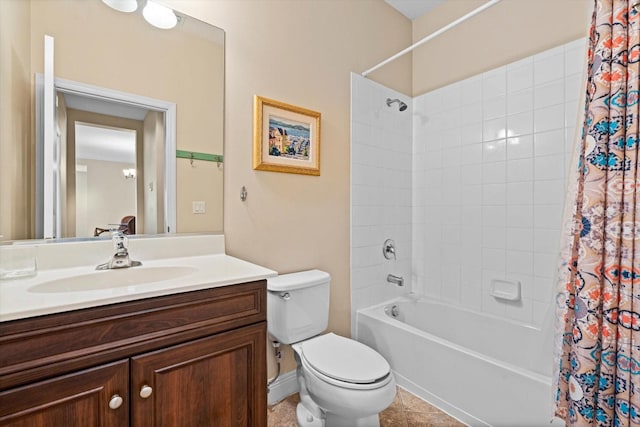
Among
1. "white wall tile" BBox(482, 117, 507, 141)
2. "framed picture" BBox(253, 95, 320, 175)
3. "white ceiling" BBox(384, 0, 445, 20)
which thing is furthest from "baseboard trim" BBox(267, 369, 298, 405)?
"white ceiling" BBox(384, 0, 445, 20)

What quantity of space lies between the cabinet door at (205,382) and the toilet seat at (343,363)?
34cm

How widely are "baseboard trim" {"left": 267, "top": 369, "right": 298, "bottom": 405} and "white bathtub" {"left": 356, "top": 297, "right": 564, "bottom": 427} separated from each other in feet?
1.81

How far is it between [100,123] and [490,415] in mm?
2225

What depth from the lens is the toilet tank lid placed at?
151cm

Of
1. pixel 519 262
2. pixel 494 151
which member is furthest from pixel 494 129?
pixel 519 262

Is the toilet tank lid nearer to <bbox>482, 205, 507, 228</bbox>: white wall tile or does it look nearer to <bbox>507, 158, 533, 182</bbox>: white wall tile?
<bbox>482, 205, 507, 228</bbox>: white wall tile

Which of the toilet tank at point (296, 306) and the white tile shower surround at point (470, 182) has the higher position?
the white tile shower surround at point (470, 182)

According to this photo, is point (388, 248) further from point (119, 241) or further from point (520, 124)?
point (119, 241)

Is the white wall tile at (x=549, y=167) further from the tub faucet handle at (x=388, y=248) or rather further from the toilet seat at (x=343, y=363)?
the toilet seat at (x=343, y=363)

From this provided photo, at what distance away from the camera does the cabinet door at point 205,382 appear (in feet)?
2.81

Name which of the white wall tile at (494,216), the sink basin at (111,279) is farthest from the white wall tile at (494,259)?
the sink basin at (111,279)

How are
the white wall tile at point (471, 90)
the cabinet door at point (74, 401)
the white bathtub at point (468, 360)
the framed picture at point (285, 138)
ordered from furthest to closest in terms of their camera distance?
the white wall tile at point (471, 90) < the framed picture at point (285, 138) < the white bathtub at point (468, 360) < the cabinet door at point (74, 401)

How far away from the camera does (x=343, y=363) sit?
4.58ft

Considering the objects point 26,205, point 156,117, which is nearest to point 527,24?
point 156,117
